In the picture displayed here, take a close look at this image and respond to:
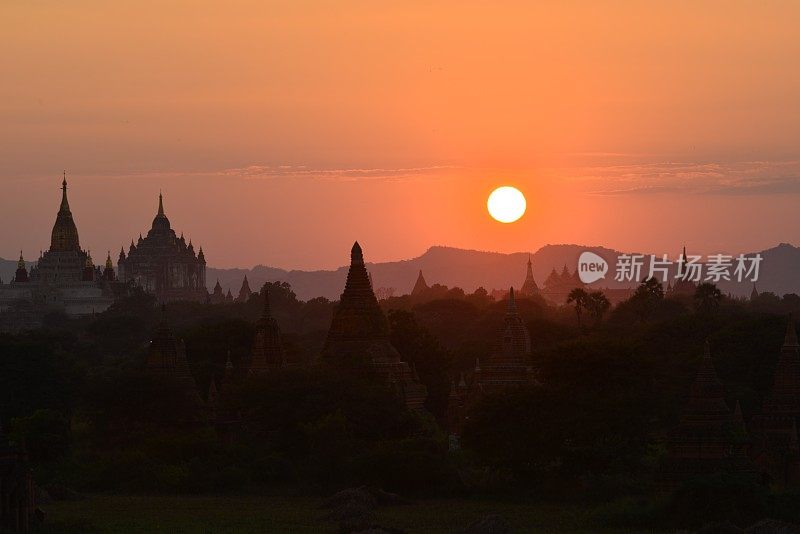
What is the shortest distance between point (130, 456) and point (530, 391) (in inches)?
418

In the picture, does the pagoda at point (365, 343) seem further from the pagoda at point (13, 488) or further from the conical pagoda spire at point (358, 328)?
the pagoda at point (13, 488)

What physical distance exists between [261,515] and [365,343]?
20154 millimetres

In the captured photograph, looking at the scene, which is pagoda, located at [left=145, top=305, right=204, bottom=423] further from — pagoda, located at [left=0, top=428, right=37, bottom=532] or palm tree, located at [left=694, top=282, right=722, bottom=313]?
palm tree, located at [left=694, top=282, right=722, bottom=313]

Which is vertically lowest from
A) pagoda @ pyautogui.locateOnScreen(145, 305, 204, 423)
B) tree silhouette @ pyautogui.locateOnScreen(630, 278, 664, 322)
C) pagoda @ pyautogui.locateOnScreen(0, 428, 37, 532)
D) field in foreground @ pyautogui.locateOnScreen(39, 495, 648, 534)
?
field in foreground @ pyautogui.locateOnScreen(39, 495, 648, 534)

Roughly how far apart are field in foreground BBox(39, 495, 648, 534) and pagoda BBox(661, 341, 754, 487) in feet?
7.64

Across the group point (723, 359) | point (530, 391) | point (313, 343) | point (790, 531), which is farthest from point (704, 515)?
point (313, 343)

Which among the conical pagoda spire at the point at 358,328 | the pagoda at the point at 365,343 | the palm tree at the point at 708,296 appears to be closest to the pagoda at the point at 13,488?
the pagoda at the point at 365,343

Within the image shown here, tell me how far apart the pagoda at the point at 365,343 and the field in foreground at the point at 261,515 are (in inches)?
568

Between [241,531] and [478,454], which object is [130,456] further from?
[241,531]

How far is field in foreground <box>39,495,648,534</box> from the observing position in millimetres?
45562

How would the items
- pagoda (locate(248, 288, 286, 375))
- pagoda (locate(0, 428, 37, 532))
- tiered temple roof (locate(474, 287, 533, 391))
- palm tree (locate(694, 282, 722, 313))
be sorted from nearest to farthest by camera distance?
1. pagoda (locate(0, 428, 37, 532))
2. pagoda (locate(248, 288, 286, 375))
3. tiered temple roof (locate(474, 287, 533, 391))
4. palm tree (locate(694, 282, 722, 313))

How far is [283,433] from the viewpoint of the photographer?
61.2 m

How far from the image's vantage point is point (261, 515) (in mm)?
48438

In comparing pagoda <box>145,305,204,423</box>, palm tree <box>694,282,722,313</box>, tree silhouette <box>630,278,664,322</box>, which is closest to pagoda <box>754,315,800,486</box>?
pagoda <box>145,305,204,423</box>
